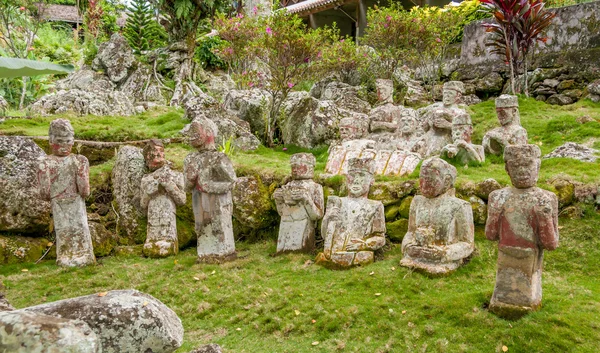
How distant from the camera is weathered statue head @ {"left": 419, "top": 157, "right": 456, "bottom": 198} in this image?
A: 6.29 meters

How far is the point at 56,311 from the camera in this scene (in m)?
2.50

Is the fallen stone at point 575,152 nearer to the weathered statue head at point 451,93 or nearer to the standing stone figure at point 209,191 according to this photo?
the weathered statue head at point 451,93

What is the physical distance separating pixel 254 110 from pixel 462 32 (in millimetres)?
8741

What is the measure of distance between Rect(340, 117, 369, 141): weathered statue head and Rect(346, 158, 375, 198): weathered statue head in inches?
96.6

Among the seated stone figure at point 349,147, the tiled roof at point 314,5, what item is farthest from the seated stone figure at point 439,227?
the tiled roof at point 314,5

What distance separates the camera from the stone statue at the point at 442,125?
9539mm

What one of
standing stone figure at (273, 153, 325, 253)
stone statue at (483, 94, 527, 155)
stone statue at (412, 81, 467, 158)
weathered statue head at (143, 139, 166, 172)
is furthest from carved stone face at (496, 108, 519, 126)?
weathered statue head at (143, 139, 166, 172)

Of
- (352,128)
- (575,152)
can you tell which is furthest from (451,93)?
(575,152)

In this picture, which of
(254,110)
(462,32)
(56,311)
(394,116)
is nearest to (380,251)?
(394,116)

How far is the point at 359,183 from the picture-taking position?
7.18 meters

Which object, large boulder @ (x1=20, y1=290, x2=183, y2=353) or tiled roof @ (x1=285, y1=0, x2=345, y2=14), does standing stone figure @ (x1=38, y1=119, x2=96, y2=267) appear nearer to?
large boulder @ (x1=20, y1=290, x2=183, y2=353)

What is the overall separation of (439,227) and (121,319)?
4.64m

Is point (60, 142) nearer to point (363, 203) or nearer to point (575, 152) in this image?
point (363, 203)

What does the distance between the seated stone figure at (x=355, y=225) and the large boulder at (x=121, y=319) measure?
4.44m
